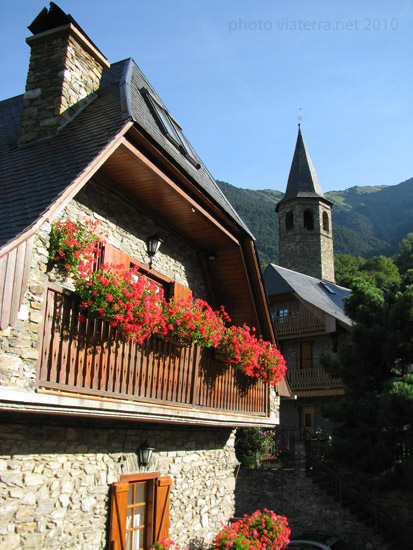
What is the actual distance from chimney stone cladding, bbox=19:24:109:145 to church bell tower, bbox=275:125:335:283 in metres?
31.7

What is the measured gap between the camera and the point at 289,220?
41.2 meters

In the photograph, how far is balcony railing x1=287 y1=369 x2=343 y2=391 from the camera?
23125 millimetres

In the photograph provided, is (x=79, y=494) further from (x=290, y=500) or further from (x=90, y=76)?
(x=290, y=500)

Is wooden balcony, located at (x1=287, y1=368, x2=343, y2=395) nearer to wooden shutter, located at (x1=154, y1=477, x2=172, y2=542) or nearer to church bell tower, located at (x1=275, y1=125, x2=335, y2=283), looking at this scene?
church bell tower, located at (x1=275, y1=125, x2=335, y2=283)

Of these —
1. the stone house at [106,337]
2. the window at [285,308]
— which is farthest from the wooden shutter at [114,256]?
the window at [285,308]

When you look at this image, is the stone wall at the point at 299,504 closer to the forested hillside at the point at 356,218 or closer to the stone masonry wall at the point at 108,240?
the stone masonry wall at the point at 108,240

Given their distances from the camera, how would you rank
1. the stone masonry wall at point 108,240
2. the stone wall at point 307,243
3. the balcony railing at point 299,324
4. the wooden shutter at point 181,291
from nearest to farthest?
the stone masonry wall at point 108,240 < the wooden shutter at point 181,291 < the balcony railing at point 299,324 < the stone wall at point 307,243

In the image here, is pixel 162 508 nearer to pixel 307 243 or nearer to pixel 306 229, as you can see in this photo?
pixel 307 243

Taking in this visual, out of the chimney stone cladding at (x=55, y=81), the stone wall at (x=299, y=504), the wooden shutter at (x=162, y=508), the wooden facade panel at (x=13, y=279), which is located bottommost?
the stone wall at (x=299, y=504)

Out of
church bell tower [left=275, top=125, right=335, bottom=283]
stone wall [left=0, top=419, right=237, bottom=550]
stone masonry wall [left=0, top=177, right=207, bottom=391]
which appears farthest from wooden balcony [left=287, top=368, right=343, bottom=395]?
stone wall [left=0, top=419, right=237, bottom=550]

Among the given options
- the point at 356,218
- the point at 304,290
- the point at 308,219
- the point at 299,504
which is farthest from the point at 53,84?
the point at 356,218

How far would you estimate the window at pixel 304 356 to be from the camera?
24.7m

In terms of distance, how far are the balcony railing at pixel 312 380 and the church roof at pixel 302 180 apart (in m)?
20.0

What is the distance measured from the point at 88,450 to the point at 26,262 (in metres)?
2.81
